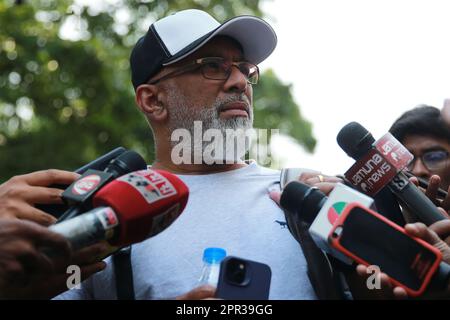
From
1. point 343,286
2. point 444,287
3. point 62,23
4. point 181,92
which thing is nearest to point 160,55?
point 181,92

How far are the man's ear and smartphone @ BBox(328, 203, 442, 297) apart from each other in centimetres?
157

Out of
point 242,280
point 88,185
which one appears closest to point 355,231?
point 242,280

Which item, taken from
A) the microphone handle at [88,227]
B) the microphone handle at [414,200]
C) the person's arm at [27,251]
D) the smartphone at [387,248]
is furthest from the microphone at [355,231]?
the person's arm at [27,251]

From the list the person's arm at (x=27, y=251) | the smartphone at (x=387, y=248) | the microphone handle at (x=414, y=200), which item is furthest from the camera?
the microphone handle at (x=414, y=200)

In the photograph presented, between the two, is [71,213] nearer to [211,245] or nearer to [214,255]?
[214,255]

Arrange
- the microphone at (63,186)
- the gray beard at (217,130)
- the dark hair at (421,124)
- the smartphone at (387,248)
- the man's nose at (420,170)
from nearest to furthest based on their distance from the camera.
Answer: the smartphone at (387,248)
the microphone at (63,186)
the gray beard at (217,130)
the man's nose at (420,170)
the dark hair at (421,124)

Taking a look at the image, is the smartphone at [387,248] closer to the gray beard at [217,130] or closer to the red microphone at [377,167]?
the red microphone at [377,167]

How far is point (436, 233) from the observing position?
2014 millimetres

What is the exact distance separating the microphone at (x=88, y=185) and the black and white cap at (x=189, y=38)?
40.0 inches

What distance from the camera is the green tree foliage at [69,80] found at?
26.7ft

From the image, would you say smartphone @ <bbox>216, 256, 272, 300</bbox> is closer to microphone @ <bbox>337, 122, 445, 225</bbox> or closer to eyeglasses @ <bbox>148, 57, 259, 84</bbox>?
microphone @ <bbox>337, 122, 445, 225</bbox>

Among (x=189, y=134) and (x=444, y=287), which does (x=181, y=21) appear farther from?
(x=444, y=287)

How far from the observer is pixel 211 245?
242 cm

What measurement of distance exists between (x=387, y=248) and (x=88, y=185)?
2.92 ft
